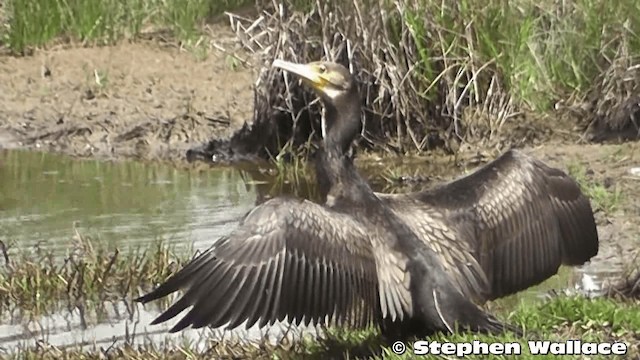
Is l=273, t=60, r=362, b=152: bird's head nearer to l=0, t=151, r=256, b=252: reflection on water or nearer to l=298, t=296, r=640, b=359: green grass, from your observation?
l=298, t=296, r=640, b=359: green grass

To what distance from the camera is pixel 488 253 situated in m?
7.76

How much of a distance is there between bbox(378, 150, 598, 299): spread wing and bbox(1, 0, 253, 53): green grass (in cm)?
800

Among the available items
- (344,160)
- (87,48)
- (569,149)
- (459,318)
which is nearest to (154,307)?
(344,160)

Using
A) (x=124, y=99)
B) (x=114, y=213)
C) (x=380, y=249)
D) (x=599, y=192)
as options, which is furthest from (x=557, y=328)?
(x=124, y=99)

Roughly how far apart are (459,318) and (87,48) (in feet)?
28.7

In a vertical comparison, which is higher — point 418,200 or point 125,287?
point 418,200

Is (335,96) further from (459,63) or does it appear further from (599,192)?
(459,63)

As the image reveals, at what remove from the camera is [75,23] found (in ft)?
50.2

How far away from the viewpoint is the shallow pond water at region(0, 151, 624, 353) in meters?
8.33

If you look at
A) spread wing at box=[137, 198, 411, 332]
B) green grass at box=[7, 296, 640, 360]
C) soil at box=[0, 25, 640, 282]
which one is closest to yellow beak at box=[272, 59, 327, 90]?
spread wing at box=[137, 198, 411, 332]

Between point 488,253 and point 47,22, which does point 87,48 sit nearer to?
point 47,22

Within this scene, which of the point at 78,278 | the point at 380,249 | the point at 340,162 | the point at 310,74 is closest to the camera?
the point at 380,249

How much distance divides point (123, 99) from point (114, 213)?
11.3ft

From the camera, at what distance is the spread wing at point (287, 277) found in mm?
6723
